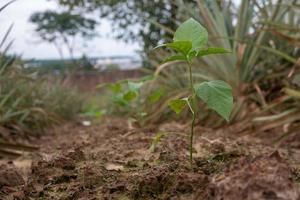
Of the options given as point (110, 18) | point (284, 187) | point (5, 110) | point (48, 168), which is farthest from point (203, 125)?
point (284, 187)

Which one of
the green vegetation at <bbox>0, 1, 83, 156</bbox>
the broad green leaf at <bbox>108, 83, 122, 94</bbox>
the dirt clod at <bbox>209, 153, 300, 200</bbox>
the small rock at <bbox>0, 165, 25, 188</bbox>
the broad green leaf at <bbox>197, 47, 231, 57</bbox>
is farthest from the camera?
the green vegetation at <bbox>0, 1, 83, 156</bbox>

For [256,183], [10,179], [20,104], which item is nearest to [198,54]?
[256,183]

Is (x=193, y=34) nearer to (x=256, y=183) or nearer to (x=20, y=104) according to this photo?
(x=256, y=183)

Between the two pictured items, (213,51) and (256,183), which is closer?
(256,183)

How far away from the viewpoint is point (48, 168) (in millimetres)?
1096

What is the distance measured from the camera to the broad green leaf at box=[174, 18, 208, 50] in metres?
0.94

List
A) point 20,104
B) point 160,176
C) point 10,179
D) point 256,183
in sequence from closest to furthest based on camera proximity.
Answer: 1. point 256,183
2. point 160,176
3. point 10,179
4. point 20,104

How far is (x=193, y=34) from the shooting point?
0.96 m

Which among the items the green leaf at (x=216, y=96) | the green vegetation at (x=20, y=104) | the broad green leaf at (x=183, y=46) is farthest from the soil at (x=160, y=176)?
the green vegetation at (x=20, y=104)

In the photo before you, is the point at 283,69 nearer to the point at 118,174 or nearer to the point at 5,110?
the point at 5,110

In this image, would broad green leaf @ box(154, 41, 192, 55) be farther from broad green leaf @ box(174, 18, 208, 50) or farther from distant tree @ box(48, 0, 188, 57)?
distant tree @ box(48, 0, 188, 57)

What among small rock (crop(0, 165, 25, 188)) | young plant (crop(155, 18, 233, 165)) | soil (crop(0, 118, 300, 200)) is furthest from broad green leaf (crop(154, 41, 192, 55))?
small rock (crop(0, 165, 25, 188))

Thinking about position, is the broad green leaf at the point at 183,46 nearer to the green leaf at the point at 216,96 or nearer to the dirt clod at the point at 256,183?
the green leaf at the point at 216,96

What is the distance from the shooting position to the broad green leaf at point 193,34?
0.94m
